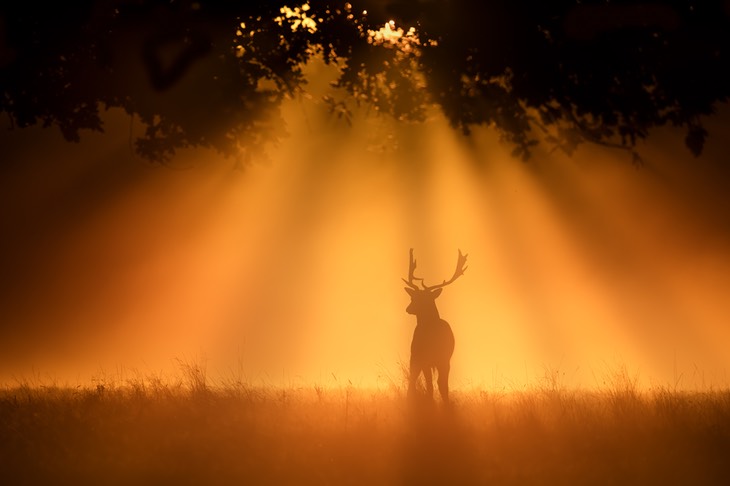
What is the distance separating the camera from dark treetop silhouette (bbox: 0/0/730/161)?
10625mm

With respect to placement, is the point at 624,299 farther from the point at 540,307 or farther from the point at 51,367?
the point at 51,367

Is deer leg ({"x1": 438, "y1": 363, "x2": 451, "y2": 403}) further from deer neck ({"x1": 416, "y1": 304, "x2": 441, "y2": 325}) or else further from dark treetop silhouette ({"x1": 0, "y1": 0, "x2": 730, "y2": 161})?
dark treetop silhouette ({"x1": 0, "y1": 0, "x2": 730, "y2": 161})

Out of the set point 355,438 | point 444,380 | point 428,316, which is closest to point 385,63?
point 355,438

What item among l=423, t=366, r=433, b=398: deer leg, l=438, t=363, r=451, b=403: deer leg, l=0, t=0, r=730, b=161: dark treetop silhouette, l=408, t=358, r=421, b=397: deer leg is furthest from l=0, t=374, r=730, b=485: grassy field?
l=0, t=0, r=730, b=161: dark treetop silhouette

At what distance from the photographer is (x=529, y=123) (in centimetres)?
1198

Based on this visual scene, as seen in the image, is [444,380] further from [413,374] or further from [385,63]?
[385,63]

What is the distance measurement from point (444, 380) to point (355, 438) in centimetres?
439

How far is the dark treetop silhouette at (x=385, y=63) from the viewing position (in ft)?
34.9

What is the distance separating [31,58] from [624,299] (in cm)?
Result: 1558

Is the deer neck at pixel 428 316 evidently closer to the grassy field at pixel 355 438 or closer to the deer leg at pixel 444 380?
the deer leg at pixel 444 380

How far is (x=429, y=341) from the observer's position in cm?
1633

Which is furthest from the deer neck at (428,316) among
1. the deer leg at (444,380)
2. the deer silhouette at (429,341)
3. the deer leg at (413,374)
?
the deer leg at (413,374)

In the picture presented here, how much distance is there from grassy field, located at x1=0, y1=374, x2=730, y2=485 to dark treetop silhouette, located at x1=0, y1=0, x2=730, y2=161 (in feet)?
11.0

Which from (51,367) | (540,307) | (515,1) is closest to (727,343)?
(540,307)
